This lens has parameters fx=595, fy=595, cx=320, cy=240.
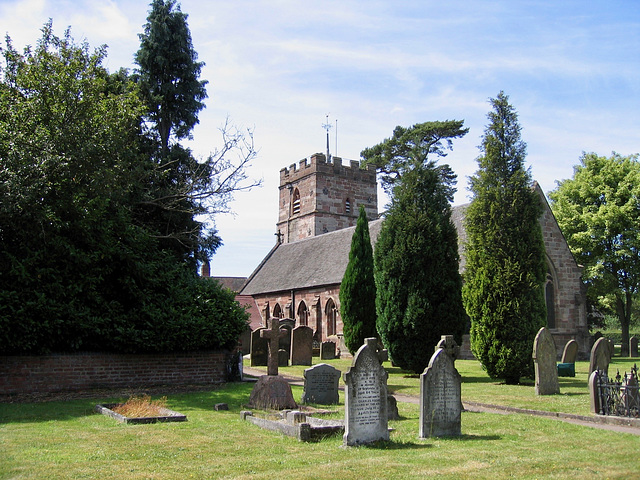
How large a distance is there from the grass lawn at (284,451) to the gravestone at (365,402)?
0.21 meters

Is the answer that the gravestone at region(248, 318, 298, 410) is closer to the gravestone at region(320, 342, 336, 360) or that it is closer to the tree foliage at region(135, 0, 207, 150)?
the tree foliage at region(135, 0, 207, 150)

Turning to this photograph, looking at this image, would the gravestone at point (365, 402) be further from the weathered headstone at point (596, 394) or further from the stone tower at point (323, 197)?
the stone tower at point (323, 197)

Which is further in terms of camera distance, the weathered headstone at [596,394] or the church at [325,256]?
the church at [325,256]

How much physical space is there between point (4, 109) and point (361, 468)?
40.7 ft

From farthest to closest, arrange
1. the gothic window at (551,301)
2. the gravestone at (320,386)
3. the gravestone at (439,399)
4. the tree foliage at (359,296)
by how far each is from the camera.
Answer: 1. the gothic window at (551,301)
2. the tree foliage at (359,296)
3. the gravestone at (320,386)
4. the gravestone at (439,399)

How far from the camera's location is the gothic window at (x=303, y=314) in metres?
34.6

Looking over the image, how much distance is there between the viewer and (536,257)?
16594mm

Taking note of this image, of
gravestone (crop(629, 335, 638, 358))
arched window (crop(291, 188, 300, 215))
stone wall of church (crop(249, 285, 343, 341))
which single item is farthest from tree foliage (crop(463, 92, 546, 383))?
arched window (crop(291, 188, 300, 215))

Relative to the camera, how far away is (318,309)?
33062 millimetres

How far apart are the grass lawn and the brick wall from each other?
12.3 feet

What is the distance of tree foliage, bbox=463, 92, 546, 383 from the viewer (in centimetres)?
1631

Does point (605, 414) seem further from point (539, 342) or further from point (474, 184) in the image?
point (474, 184)

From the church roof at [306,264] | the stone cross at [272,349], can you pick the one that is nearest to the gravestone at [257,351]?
the stone cross at [272,349]

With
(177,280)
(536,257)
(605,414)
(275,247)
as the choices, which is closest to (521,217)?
(536,257)
